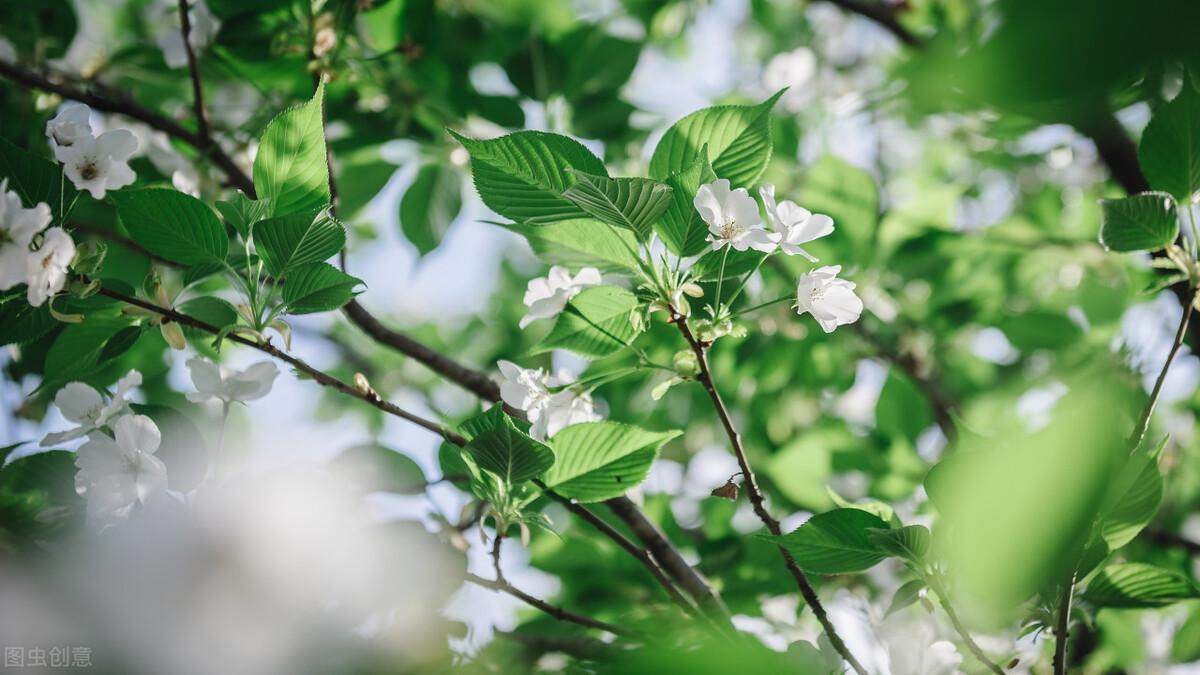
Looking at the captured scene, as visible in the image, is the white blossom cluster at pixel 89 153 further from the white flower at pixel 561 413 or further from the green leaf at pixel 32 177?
the white flower at pixel 561 413

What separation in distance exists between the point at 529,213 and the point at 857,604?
1.02 meters

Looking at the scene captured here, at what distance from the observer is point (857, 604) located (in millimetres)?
1365

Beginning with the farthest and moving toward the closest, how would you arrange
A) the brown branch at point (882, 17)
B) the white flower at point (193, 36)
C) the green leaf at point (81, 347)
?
the brown branch at point (882, 17) < the white flower at point (193, 36) < the green leaf at point (81, 347)

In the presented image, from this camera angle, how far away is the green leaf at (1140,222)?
729 mm

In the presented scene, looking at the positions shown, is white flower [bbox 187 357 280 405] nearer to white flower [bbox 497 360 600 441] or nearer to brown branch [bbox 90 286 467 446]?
brown branch [bbox 90 286 467 446]

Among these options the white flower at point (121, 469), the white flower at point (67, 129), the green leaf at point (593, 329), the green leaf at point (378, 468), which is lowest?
the green leaf at point (378, 468)

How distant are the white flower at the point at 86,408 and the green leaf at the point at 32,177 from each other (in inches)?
8.1

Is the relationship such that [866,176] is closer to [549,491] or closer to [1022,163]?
[1022,163]

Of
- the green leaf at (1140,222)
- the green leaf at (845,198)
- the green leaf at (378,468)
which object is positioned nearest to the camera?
the green leaf at (1140,222)

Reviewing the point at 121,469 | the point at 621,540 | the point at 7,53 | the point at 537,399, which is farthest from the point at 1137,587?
the point at 7,53

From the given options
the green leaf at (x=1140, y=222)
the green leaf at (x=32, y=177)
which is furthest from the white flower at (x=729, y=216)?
the green leaf at (x=32, y=177)

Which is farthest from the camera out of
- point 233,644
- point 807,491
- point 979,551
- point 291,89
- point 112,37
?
point 112,37

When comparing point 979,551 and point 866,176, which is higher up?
point 979,551

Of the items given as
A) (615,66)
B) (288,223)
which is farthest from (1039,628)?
(615,66)
